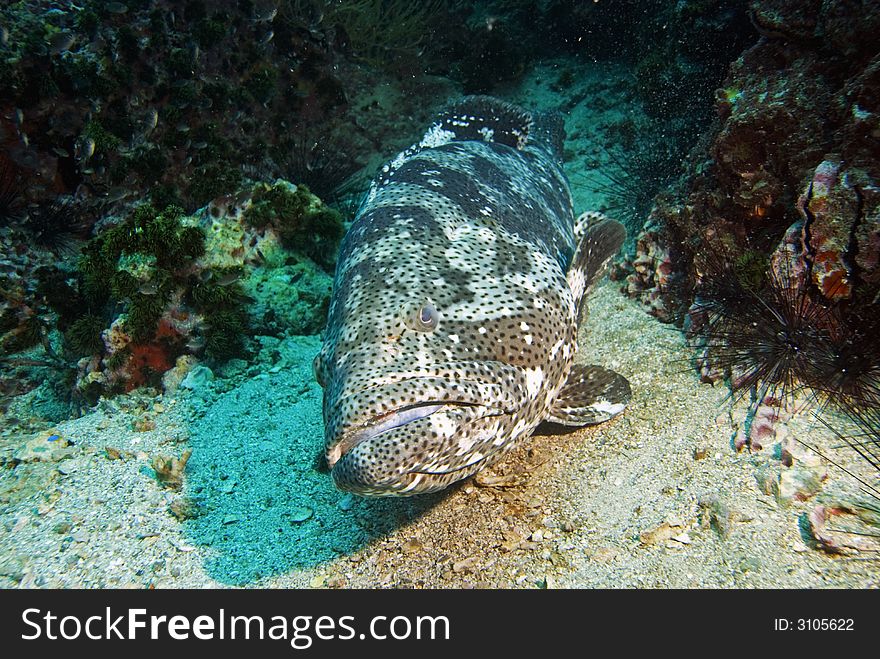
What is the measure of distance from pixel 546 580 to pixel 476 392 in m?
1.07

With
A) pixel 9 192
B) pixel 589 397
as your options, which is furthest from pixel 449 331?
pixel 9 192

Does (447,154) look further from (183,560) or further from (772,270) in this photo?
(183,560)

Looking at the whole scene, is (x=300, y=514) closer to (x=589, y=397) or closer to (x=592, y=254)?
(x=589, y=397)

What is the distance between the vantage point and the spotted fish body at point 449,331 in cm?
237

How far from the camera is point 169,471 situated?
364 centimetres

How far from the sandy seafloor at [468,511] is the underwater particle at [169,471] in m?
0.07

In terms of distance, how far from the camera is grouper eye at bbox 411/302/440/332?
2.66 meters

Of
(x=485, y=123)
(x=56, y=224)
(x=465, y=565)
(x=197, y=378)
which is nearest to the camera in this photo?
(x=465, y=565)

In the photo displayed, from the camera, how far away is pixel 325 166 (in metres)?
7.56

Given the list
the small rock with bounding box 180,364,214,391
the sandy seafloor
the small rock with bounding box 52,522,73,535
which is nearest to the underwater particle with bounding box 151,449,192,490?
the sandy seafloor

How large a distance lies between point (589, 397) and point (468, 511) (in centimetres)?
114

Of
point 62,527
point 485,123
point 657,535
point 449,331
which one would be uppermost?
point 485,123
